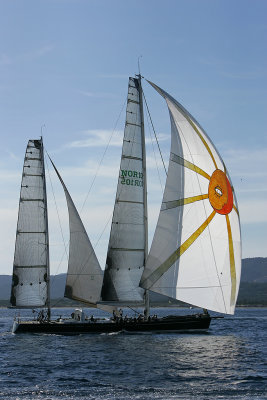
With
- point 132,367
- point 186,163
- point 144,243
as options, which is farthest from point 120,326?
point 132,367

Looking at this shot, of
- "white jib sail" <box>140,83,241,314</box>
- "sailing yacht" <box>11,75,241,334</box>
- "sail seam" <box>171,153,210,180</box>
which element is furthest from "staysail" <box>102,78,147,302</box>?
"sail seam" <box>171,153,210,180</box>

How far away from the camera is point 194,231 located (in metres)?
43.9

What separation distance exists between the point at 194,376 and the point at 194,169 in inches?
720

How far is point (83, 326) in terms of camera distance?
49.7 meters

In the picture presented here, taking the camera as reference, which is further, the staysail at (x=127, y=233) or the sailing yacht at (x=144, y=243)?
the staysail at (x=127, y=233)

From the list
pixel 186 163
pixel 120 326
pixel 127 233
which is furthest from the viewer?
pixel 120 326

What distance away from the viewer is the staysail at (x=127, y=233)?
48.5 m

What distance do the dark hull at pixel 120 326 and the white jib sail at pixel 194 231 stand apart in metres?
5.46

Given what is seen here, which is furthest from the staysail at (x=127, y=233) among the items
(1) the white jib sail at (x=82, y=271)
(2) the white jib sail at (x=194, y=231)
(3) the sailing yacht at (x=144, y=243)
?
(2) the white jib sail at (x=194, y=231)

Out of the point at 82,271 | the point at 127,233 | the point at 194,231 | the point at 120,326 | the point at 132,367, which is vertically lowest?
the point at 132,367

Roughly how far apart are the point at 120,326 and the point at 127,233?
744cm

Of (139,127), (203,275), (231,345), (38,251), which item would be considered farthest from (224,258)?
(38,251)

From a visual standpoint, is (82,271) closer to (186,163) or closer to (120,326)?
(120,326)

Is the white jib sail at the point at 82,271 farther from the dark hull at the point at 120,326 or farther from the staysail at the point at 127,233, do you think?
the dark hull at the point at 120,326
